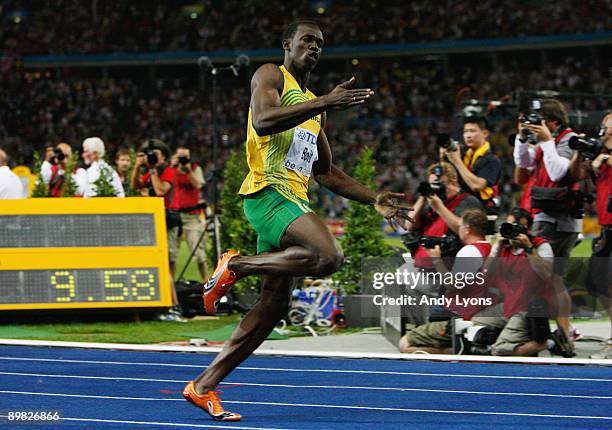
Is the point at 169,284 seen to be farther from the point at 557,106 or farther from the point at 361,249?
the point at 557,106

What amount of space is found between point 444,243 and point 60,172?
575cm

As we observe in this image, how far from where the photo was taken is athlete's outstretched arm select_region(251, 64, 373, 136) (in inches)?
195

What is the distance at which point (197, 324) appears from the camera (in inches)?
431

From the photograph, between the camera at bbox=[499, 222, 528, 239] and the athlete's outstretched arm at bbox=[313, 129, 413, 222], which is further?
the camera at bbox=[499, 222, 528, 239]

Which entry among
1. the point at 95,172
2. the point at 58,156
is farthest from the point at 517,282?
the point at 58,156

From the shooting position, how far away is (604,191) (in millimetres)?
8461

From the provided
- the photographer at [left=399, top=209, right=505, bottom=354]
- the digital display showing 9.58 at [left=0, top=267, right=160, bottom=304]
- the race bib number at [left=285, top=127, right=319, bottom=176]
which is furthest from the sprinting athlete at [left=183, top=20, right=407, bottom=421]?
the digital display showing 9.58 at [left=0, top=267, right=160, bottom=304]

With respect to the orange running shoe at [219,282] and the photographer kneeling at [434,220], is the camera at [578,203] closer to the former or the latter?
the photographer kneeling at [434,220]

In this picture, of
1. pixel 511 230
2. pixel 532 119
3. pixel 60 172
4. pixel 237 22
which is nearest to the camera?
pixel 511 230

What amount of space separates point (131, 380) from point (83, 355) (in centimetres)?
141

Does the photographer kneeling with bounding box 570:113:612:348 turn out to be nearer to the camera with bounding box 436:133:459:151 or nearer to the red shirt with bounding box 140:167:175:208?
the camera with bounding box 436:133:459:151

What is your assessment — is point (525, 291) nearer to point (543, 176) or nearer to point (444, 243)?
point (444, 243)

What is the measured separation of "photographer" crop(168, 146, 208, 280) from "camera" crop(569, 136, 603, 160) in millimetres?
5483

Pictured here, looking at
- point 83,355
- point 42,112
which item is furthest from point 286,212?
point 42,112
